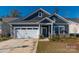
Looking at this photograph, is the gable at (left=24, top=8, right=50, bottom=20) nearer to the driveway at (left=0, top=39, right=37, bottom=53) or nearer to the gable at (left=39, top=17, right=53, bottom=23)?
the gable at (left=39, top=17, right=53, bottom=23)

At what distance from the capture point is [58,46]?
13.9 meters

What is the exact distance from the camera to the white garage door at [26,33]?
14.4m

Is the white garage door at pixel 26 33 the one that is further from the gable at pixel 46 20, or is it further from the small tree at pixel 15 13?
the small tree at pixel 15 13

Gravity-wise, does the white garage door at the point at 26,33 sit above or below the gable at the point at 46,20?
below

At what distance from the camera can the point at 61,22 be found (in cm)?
1414

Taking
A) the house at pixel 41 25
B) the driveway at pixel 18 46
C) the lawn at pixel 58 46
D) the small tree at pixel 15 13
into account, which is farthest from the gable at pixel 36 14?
the lawn at pixel 58 46

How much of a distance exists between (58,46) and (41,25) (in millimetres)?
1189

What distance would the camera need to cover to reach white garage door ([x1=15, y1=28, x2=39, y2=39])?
47.2 ft

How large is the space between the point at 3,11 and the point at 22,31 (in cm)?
135

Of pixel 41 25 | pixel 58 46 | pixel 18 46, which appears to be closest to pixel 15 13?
pixel 41 25

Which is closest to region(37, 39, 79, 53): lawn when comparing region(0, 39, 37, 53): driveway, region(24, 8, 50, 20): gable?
region(0, 39, 37, 53): driveway

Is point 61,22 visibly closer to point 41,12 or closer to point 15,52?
point 41,12

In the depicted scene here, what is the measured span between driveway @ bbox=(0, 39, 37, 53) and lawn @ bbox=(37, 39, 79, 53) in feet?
0.96
